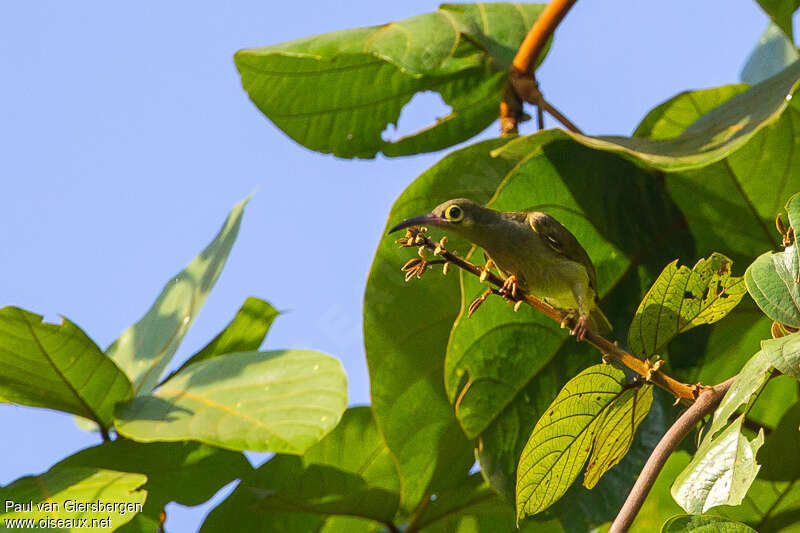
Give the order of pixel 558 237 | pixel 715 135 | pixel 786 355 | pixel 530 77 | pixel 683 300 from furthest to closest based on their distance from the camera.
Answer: pixel 530 77, pixel 558 237, pixel 715 135, pixel 683 300, pixel 786 355

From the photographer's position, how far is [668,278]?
1143mm

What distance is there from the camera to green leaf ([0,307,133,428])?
54.4 inches

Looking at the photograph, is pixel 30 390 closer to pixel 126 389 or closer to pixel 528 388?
pixel 126 389

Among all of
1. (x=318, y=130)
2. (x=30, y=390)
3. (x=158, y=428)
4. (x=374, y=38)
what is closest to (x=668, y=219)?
(x=374, y=38)

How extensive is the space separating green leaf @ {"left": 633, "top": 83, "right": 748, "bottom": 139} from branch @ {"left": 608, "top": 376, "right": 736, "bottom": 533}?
0.69 metres

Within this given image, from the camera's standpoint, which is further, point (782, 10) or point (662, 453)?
point (782, 10)

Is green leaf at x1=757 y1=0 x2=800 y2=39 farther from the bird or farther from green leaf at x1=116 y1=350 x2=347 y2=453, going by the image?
green leaf at x1=116 y1=350 x2=347 y2=453

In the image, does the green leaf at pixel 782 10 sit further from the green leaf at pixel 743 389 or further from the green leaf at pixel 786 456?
the green leaf at pixel 743 389

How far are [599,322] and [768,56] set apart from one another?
0.97 m

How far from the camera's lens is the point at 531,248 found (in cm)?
154

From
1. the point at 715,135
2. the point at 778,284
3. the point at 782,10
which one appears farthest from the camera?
the point at 782,10

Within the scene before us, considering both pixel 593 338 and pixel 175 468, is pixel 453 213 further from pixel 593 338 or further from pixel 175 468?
pixel 175 468

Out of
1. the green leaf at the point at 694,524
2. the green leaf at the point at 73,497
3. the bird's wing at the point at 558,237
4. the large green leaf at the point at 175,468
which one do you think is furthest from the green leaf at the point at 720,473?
the large green leaf at the point at 175,468

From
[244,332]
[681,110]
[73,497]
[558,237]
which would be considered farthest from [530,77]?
[73,497]
